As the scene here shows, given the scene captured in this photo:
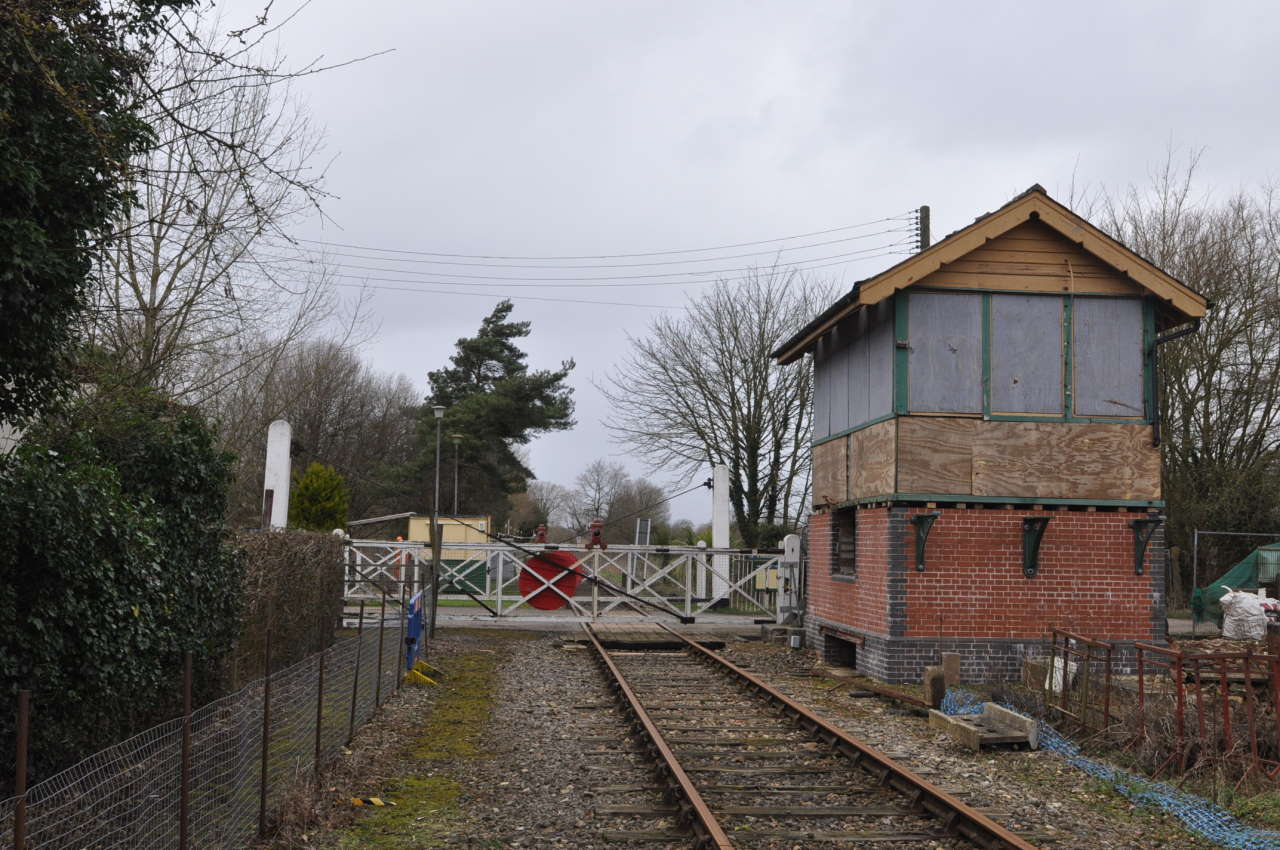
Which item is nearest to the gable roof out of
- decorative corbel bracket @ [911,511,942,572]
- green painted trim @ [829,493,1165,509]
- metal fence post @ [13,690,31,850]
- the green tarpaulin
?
green painted trim @ [829,493,1165,509]

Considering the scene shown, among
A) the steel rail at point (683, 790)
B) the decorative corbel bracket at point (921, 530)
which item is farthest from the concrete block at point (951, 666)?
the steel rail at point (683, 790)

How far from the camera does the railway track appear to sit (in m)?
7.21

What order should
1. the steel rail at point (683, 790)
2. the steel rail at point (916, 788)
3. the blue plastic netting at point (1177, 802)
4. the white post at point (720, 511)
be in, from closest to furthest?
the steel rail at point (683, 790)
the steel rail at point (916, 788)
the blue plastic netting at point (1177, 802)
the white post at point (720, 511)

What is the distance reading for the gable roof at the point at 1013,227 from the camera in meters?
14.9

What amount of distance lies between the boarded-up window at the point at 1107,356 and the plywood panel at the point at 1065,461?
31cm

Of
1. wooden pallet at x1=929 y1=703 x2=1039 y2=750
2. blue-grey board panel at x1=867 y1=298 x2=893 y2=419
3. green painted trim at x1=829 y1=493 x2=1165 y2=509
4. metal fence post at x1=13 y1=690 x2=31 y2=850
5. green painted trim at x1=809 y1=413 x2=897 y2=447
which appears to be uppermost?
blue-grey board panel at x1=867 y1=298 x2=893 y2=419

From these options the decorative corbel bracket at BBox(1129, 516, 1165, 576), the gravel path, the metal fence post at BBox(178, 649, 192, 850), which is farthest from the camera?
the decorative corbel bracket at BBox(1129, 516, 1165, 576)

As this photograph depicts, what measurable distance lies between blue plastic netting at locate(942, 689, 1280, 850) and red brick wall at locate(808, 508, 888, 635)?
4.62 meters

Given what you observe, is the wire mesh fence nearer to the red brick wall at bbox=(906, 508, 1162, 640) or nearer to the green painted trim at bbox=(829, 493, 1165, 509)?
the green painted trim at bbox=(829, 493, 1165, 509)

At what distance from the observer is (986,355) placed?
1525 cm

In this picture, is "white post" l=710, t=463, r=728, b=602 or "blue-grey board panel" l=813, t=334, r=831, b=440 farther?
"white post" l=710, t=463, r=728, b=602

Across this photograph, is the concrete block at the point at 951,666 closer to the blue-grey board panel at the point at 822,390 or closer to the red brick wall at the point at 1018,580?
the red brick wall at the point at 1018,580

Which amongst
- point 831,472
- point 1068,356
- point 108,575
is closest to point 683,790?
point 108,575

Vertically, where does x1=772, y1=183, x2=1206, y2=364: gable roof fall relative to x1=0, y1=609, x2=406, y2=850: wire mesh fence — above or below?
above
